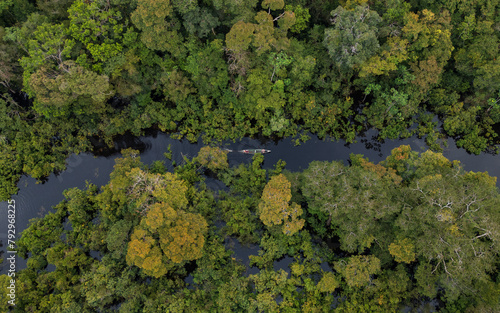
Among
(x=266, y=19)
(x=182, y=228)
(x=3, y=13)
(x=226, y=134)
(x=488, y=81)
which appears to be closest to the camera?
(x=182, y=228)

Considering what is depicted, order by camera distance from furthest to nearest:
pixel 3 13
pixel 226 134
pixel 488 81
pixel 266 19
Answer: pixel 226 134 < pixel 3 13 < pixel 488 81 < pixel 266 19

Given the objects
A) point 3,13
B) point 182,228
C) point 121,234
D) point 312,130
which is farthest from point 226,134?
point 3,13

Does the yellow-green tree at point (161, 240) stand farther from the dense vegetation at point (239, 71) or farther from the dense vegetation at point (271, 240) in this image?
the dense vegetation at point (239, 71)

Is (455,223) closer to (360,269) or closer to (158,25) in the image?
(360,269)

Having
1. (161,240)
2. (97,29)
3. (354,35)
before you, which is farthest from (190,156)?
(354,35)

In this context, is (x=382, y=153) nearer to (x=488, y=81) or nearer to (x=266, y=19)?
(x=488, y=81)

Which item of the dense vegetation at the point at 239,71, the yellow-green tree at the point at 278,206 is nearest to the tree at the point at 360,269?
the yellow-green tree at the point at 278,206
